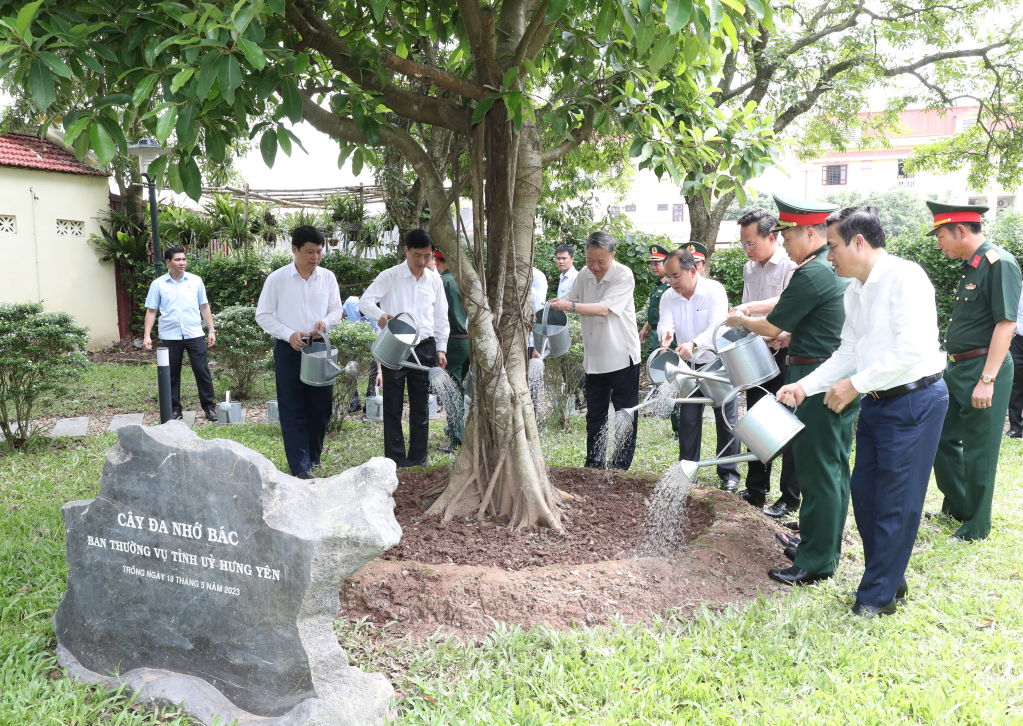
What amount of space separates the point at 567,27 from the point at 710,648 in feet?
11.4

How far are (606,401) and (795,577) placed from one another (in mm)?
2252

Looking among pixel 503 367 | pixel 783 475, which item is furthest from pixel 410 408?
pixel 783 475

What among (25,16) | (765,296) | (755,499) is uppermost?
(25,16)

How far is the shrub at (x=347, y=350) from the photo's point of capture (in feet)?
22.3

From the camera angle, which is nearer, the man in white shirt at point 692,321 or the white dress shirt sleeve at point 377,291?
the man in white shirt at point 692,321

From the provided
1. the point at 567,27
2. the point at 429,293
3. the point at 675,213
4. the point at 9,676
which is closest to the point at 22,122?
the point at 429,293

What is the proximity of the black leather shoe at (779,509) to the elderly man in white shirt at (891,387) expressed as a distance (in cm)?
146

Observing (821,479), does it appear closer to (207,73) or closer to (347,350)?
(207,73)

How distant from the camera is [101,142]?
7.72ft

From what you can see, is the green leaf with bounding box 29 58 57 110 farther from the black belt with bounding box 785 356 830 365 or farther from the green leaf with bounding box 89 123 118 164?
the black belt with bounding box 785 356 830 365

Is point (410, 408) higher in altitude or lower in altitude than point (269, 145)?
lower

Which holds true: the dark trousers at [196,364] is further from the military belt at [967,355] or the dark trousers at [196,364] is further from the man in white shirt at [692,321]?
the military belt at [967,355]

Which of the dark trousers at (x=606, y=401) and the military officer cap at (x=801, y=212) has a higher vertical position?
the military officer cap at (x=801, y=212)

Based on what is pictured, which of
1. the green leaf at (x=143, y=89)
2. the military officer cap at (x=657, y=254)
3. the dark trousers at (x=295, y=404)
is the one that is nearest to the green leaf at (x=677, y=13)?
the green leaf at (x=143, y=89)
